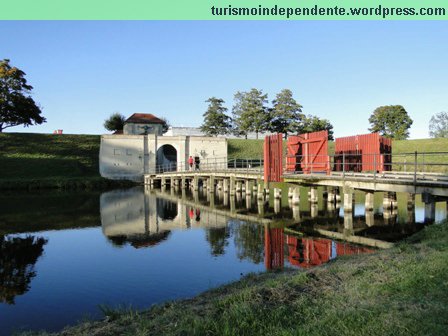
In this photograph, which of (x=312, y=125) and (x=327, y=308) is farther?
(x=312, y=125)

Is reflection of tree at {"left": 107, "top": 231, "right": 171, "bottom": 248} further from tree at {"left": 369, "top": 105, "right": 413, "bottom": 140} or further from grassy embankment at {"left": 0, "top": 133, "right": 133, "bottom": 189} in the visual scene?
tree at {"left": 369, "top": 105, "right": 413, "bottom": 140}

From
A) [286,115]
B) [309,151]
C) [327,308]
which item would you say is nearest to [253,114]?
[286,115]

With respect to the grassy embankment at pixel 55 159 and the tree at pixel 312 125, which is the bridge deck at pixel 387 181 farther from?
the tree at pixel 312 125

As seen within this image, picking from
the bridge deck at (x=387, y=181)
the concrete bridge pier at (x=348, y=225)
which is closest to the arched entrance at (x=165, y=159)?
the bridge deck at (x=387, y=181)

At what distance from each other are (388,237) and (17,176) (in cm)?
3315

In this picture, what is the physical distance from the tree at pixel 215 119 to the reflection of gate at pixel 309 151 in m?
35.8

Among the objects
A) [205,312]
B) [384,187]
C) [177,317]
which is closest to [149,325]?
[177,317]

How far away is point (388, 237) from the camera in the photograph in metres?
11.7

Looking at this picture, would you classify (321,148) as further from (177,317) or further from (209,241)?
(177,317)

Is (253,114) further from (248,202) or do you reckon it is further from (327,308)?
(327,308)

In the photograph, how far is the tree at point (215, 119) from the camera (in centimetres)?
5789

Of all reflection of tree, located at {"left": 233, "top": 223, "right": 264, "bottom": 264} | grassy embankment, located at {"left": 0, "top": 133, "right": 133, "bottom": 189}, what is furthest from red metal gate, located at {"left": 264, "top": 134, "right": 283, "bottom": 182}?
grassy embankment, located at {"left": 0, "top": 133, "right": 133, "bottom": 189}

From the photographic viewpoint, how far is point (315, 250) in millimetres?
10664

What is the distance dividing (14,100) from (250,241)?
140 feet
